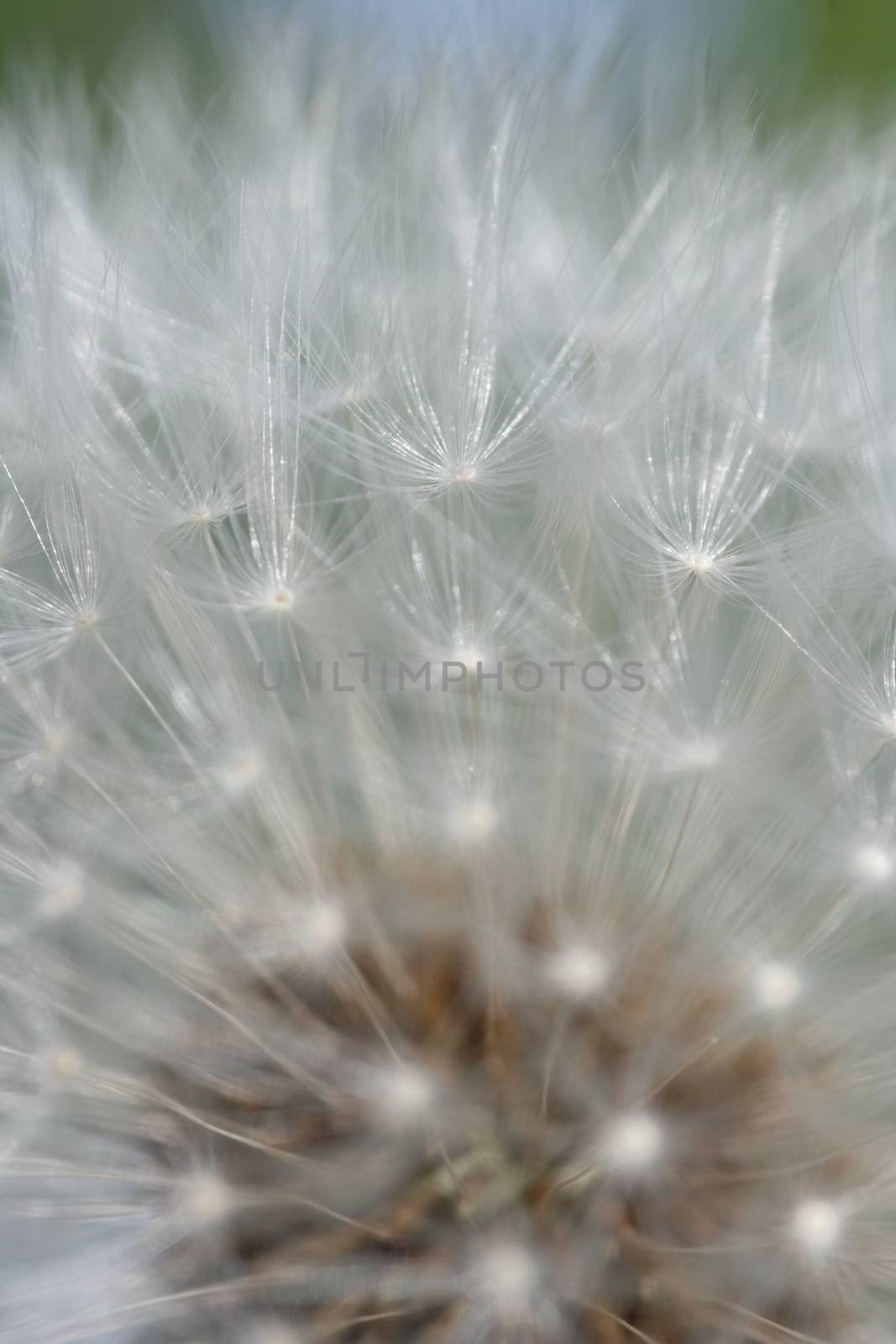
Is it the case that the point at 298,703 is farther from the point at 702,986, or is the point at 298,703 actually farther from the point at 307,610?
the point at 702,986

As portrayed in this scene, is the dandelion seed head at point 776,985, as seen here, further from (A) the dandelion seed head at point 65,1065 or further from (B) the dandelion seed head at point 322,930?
(A) the dandelion seed head at point 65,1065

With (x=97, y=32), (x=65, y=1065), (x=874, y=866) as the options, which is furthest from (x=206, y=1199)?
(x=97, y=32)

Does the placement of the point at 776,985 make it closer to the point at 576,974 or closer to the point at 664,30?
the point at 576,974

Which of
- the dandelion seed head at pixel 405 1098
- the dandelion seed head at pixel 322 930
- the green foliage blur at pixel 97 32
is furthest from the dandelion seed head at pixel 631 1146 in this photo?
the green foliage blur at pixel 97 32

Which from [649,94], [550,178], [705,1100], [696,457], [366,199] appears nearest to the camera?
[705,1100]

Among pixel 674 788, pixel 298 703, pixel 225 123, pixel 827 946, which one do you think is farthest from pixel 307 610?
pixel 225 123

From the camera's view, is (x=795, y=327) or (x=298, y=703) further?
(x=795, y=327)
